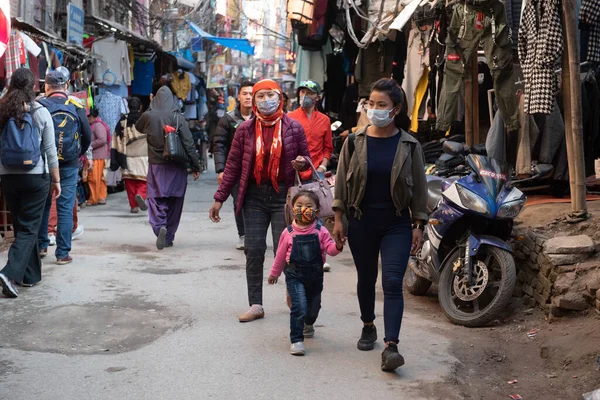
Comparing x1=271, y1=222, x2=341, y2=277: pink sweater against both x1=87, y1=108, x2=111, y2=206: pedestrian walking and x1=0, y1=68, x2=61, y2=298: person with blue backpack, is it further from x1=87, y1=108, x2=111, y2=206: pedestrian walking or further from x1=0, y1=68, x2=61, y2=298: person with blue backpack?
x1=87, y1=108, x2=111, y2=206: pedestrian walking

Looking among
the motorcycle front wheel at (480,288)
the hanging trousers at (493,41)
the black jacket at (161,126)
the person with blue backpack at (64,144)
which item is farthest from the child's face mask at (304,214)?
the black jacket at (161,126)

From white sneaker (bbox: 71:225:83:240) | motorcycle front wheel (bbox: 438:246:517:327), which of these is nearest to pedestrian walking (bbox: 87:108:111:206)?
white sneaker (bbox: 71:225:83:240)

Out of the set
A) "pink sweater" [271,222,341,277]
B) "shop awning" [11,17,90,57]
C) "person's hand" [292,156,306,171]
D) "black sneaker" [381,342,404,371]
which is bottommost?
"black sneaker" [381,342,404,371]

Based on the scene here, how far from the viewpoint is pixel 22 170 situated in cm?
790

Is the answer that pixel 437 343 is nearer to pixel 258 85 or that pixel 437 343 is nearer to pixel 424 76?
pixel 258 85

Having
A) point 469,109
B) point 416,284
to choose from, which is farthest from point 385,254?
point 469,109

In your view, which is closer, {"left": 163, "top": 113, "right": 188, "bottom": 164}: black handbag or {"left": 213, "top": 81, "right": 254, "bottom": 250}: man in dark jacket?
{"left": 213, "top": 81, "right": 254, "bottom": 250}: man in dark jacket

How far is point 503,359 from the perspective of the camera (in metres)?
6.04

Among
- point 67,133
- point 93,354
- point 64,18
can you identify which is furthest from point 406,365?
point 64,18

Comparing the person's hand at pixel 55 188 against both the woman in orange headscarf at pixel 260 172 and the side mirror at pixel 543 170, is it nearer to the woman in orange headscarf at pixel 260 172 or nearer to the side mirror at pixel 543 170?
the woman in orange headscarf at pixel 260 172

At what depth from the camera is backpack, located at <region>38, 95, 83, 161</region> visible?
9422mm

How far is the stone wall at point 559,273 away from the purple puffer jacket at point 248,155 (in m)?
2.11

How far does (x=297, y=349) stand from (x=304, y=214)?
938 mm

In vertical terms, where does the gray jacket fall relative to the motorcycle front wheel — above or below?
above
